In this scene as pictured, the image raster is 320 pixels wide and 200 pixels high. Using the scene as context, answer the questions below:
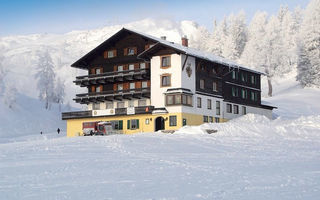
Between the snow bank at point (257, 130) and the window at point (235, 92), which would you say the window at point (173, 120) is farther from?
the window at point (235, 92)

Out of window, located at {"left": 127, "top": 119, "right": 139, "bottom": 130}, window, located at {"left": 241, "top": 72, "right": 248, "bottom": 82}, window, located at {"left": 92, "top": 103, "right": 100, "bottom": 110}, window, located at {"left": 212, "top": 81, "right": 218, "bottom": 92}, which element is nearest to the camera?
window, located at {"left": 127, "top": 119, "right": 139, "bottom": 130}

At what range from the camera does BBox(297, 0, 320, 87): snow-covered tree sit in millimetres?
94375

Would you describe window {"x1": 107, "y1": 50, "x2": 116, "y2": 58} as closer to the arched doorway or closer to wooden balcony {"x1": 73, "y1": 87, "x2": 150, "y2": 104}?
wooden balcony {"x1": 73, "y1": 87, "x2": 150, "y2": 104}

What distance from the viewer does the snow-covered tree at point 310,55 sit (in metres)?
94.4

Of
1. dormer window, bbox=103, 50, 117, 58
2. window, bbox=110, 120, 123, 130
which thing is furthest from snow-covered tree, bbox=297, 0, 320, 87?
window, bbox=110, 120, 123, 130

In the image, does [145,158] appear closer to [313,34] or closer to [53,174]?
[53,174]

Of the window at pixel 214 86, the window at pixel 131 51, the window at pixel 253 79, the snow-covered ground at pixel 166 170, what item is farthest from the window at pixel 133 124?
the window at pixel 253 79

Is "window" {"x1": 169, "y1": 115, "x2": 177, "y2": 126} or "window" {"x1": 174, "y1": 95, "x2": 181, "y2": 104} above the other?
"window" {"x1": 174, "y1": 95, "x2": 181, "y2": 104}

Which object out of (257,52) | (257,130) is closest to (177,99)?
(257,130)

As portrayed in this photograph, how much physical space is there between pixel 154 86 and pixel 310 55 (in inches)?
1894

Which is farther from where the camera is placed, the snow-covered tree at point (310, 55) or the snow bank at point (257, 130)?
the snow-covered tree at point (310, 55)

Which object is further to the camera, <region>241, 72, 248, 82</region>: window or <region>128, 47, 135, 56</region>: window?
<region>241, 72, 248, 82</region>: window

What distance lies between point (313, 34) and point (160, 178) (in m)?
83.8

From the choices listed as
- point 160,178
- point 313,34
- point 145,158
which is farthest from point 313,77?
point 160,178
